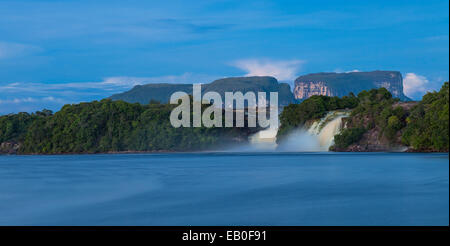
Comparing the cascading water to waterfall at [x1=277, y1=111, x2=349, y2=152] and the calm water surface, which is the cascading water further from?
the calm water surface

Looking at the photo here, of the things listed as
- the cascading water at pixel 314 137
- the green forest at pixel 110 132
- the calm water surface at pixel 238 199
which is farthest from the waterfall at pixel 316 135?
the calm water surface at pixel 238 199

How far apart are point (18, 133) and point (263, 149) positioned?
140ft

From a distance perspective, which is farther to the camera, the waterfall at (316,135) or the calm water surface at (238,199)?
the waterfall at (316,135)

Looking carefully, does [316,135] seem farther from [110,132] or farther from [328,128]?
[110,132]

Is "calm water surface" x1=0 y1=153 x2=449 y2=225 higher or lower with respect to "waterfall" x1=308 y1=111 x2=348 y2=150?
lower

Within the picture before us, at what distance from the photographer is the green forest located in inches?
3014

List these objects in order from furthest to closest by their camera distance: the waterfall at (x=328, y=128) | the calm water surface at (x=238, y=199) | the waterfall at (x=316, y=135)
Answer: the waterfall at (x=316, y=135) < the waterfall at (x=328, y=128) < the calm water surface at (x=238, y=199)

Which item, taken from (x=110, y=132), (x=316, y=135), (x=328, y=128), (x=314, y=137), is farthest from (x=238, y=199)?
(x=110, y=132)

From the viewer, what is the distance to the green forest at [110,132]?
7656 centimetres

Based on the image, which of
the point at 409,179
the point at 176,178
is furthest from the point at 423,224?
the point at 176,178

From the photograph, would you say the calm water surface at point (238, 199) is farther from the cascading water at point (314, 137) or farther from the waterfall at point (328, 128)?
the cascading water at point (314, 137)

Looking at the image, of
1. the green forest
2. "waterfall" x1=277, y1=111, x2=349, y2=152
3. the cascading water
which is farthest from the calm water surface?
the green forest

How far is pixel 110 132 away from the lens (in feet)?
260

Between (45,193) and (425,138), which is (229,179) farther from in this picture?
(425,138)
